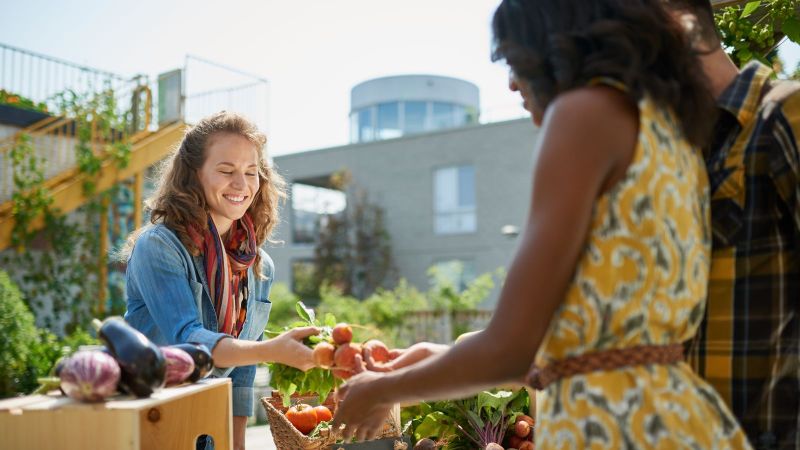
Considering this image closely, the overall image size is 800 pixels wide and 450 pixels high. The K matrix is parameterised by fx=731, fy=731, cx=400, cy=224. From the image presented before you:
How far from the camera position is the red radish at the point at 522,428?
3.03m

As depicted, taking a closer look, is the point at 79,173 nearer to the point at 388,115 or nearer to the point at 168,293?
the point at 168,293

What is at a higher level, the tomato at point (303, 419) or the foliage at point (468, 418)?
the tomato at point (303, 419)

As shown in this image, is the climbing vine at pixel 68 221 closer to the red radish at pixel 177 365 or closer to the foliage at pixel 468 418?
the foliage at pixel 468 418

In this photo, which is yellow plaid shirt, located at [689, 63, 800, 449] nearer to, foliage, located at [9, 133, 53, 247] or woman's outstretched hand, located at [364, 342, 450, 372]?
woman's outstretched hand, located at [364, 342, 450, 372]

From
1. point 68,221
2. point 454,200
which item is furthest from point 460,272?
point 68,221

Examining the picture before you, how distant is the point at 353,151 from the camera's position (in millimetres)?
23938

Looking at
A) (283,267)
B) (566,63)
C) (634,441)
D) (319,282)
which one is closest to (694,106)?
(566,63)

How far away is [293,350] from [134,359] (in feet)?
2.17

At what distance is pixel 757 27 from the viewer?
3107 millimetres

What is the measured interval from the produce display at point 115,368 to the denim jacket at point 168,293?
0.47 metres

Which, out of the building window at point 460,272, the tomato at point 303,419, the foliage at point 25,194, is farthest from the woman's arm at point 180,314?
the building window at point 460,272

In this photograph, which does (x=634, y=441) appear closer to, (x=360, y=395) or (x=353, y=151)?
(x=360, y=395)

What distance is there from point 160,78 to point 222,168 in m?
11.9

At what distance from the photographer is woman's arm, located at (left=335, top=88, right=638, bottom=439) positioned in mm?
1212
